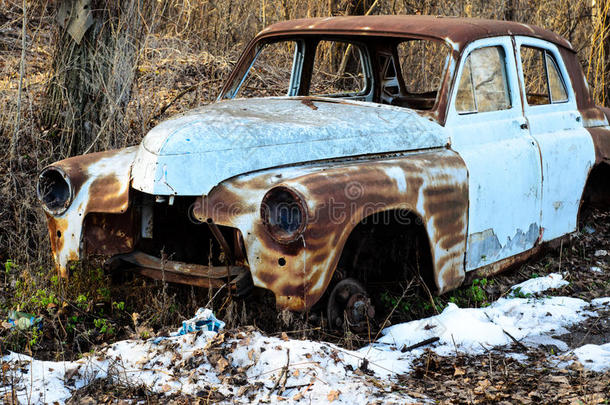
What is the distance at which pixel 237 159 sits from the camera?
3793mm

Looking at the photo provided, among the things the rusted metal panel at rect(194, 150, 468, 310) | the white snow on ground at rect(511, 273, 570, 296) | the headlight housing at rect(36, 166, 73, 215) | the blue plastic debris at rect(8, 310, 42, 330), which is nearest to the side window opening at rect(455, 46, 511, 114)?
the rusted metal panel at rect(194, 150, 468, 310)

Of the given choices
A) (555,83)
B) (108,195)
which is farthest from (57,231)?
(555,83)

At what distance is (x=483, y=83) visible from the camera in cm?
470

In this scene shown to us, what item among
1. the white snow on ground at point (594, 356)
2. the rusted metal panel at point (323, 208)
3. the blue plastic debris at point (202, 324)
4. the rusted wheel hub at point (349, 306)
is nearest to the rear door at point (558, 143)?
the rusted metal panel at point (323, 208)

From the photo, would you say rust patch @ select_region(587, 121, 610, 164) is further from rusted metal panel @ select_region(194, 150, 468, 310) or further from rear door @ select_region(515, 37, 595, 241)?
rusted metal panel @ select_region(194, 150, 468, 310)

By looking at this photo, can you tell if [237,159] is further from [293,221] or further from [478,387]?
[478,387]

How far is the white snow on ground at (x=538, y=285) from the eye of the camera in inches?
189

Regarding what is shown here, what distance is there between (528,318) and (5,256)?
349 centimetres

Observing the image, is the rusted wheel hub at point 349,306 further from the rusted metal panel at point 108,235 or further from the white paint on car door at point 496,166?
the rusted metal panel at point 108,235

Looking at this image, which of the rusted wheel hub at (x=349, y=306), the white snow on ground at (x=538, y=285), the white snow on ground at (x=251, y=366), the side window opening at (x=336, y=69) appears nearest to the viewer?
the white snow on ground at (x=251, y=366)

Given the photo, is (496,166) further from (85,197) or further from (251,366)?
(85,197)

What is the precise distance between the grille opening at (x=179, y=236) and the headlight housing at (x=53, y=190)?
438mm

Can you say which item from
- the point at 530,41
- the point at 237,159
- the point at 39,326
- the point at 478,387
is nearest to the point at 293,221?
the point at 237,159

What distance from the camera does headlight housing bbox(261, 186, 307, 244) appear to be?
3.43 meters
